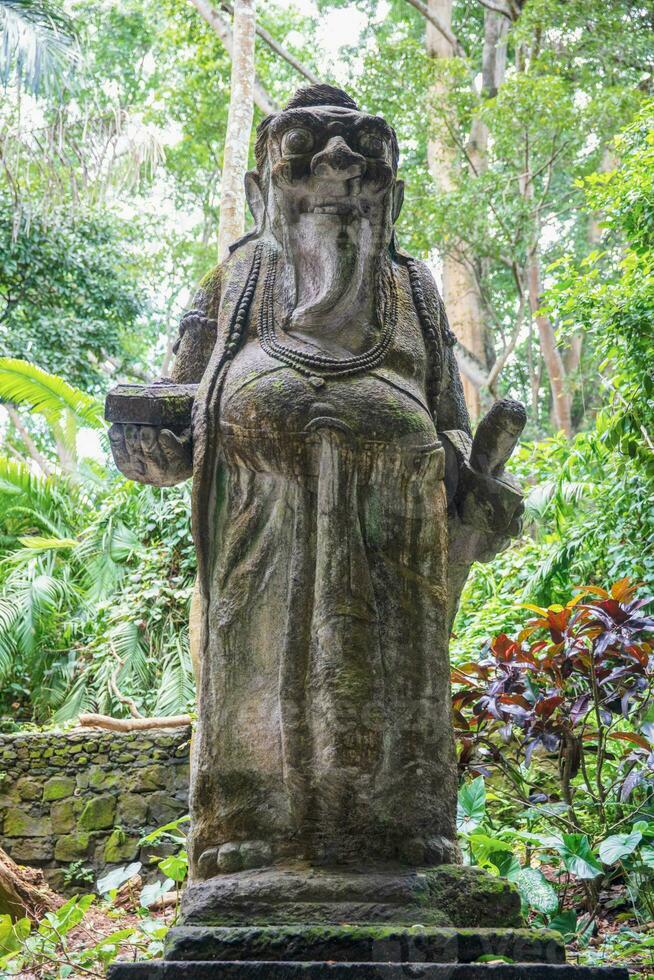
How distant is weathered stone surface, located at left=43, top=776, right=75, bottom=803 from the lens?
9.39 m

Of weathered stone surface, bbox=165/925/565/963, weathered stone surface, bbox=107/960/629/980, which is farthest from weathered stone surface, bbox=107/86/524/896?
weathered stone surface, bbox=107/960/629/980

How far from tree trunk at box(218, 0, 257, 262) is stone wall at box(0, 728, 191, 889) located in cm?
458

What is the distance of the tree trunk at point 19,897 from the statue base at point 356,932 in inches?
144

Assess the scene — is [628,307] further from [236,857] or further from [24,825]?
[24,825]

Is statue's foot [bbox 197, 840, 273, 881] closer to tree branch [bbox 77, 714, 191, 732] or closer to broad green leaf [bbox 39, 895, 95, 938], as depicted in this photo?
broad green leaf [bbox 39, 895, 95, 938]

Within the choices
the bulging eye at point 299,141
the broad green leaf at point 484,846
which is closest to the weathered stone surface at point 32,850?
the broad green leaf at point 484,846

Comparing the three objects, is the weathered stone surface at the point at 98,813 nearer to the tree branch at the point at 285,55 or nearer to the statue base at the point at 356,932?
the statue base at the point at 356,932

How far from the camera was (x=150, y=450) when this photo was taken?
3.54 metres

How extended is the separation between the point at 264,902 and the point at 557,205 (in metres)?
16.0

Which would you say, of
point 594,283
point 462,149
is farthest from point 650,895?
point 462,149

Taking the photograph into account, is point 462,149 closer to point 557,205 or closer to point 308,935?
point 557,205

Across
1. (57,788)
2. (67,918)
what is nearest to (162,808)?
(57,788)

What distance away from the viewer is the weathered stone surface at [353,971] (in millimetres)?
2484

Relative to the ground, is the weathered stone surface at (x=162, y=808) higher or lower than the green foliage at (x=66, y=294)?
lower
